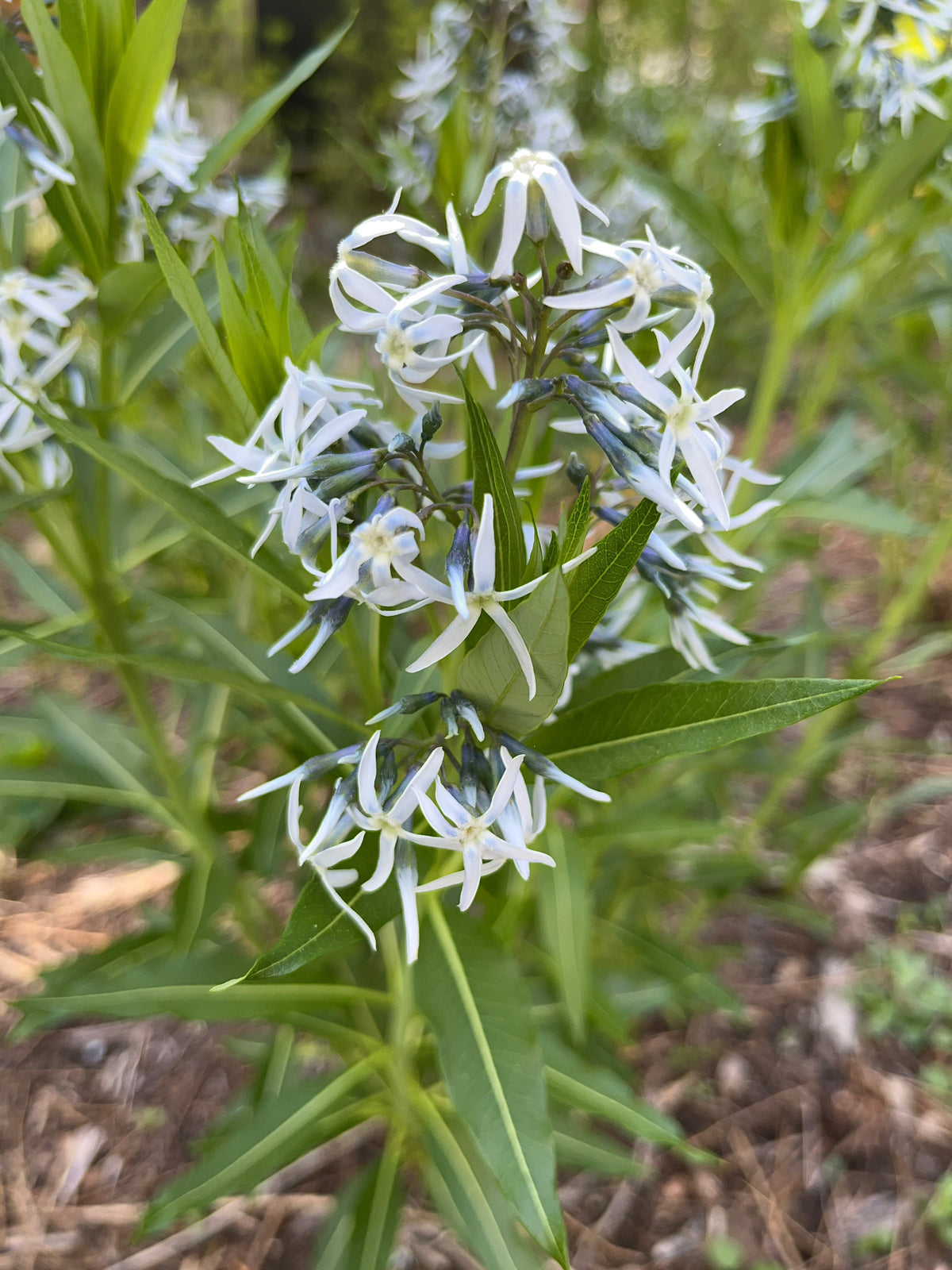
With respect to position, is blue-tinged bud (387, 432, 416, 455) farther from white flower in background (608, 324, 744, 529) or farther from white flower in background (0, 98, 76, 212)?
white flower in background (0, 98, 76, 212)

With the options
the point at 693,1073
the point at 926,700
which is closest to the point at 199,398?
the point at 693,1073

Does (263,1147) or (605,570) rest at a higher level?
(605,570)

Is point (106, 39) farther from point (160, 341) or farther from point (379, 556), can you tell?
point (379, 556)

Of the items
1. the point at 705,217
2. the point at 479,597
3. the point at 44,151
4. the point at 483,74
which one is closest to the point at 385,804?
the point at 479,597

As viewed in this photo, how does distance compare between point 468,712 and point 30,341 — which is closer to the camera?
point 468,712

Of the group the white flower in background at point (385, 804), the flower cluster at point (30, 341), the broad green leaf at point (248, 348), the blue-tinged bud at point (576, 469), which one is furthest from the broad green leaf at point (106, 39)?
the white flower in background at point (385, 804)

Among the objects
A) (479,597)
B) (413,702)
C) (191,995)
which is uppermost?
(479,597)

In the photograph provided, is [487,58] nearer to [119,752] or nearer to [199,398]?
[199,398]
